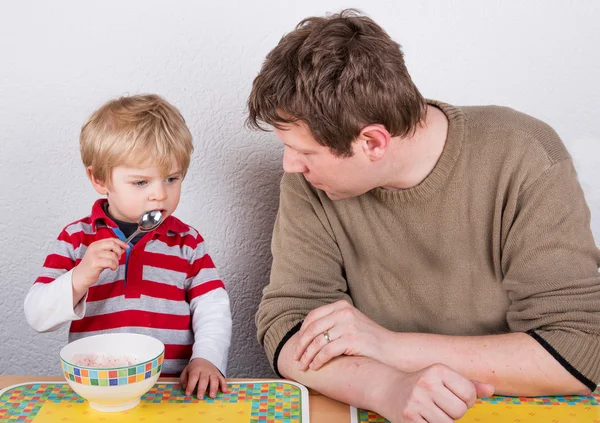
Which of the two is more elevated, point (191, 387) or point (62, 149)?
point (62, 149)

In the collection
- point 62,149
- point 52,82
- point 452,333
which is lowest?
point 452,333

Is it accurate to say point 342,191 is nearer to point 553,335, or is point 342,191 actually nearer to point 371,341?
point 371,341

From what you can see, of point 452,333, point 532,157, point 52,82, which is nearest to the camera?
point 532,157

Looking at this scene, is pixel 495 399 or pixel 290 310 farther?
pixel 290 310

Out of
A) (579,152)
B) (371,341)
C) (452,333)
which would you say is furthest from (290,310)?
(579,152)

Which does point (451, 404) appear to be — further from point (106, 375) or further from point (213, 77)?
point (213, 77)

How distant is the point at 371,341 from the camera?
3.94 ft

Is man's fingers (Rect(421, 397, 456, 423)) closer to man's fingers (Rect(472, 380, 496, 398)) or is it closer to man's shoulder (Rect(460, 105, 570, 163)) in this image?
man's fingers (Rect(472, 380, 496, 398))

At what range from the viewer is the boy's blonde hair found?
1.33m

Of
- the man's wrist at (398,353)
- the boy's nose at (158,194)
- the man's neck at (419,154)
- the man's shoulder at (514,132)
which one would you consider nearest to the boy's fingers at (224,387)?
the man's wrist at (398,353)

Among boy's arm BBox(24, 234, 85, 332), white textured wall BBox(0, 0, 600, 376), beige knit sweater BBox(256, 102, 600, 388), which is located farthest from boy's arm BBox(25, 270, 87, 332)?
white textured wall BBox(0, 0, 600, 376)

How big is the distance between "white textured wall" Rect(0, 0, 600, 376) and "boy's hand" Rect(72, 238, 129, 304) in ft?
1.59

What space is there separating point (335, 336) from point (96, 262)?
41cm

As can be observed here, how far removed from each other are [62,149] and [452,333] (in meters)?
0.96
